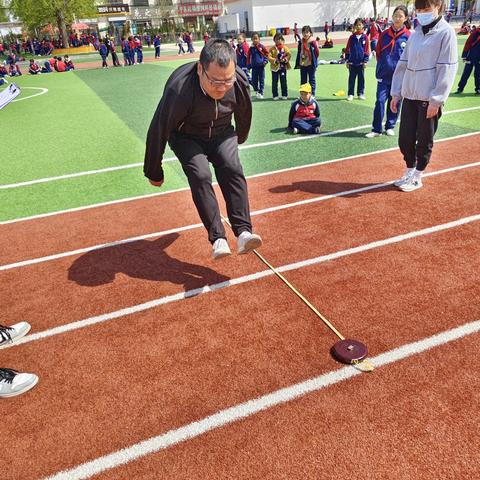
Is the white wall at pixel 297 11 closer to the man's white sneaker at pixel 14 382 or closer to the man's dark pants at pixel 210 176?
the man's dark pants at pixel 210 176

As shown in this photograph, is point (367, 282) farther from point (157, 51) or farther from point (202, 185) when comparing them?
point (157, 51)

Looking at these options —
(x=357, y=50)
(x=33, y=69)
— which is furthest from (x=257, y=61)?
(x=33, y=69)

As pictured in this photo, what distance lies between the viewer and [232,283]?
461cm

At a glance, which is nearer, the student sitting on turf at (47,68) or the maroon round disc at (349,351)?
the maroon round disc at (349,351)

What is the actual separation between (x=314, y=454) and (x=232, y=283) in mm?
2160

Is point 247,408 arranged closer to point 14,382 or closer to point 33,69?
point 14,382

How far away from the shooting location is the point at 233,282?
15.2ft

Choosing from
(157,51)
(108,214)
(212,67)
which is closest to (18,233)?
(108,214)

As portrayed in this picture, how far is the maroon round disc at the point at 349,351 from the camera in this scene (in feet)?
11.1

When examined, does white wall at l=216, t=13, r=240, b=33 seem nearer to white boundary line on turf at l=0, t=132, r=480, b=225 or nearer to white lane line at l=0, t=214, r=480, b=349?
white boundary line on turf at l=0, t=132, r=480, b=225

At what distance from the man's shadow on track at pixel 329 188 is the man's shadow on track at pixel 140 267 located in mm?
2376

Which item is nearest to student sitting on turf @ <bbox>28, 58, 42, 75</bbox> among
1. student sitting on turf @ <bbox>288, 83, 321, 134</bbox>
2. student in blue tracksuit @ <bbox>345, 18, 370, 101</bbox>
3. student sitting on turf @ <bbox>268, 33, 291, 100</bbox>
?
student sitting on turf @ <bbox>268, 33, 291, 100</bbox>

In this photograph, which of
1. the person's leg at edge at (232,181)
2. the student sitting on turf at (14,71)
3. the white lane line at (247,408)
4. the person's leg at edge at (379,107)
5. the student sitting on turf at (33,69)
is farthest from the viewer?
the student sitting on turf at (33,69)

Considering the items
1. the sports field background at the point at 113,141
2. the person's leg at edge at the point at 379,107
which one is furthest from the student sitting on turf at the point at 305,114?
the person's leg at edge at the point at 379,107
